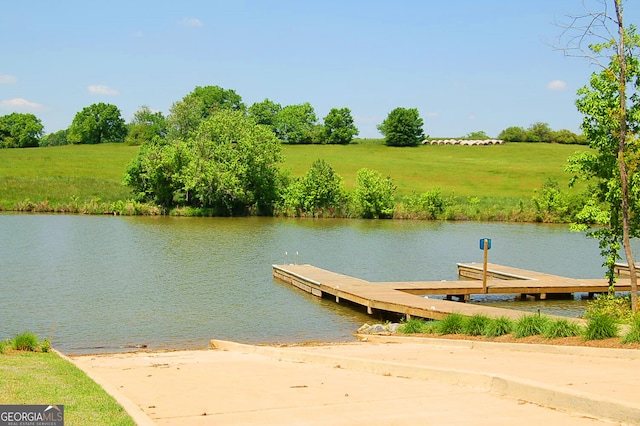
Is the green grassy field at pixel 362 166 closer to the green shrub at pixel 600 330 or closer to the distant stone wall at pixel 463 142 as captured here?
the distant stone wall at pixel 463 142

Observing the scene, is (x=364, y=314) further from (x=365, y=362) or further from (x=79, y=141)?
(x=79, y=141)

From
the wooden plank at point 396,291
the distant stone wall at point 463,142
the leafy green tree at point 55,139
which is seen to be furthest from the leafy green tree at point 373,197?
the leafy green tree at point 55,139

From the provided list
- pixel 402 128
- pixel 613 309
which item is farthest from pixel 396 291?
pixel 402 128

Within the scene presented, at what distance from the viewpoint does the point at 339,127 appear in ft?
399

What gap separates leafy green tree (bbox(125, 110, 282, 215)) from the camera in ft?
212

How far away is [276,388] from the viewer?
922cm

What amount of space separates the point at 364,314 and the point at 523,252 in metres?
20.6

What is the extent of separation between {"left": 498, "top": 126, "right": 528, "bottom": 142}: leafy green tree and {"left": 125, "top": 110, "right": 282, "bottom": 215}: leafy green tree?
7021 centimetres

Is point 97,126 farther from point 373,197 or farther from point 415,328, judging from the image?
point 415,328

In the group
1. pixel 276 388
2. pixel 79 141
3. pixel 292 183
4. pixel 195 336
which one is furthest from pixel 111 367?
pixel 79 141

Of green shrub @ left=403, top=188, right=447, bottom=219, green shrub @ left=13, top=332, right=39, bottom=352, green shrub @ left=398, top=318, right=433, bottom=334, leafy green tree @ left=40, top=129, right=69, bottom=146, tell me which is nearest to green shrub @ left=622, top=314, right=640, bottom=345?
green shrub @ left=398, top=318, right=433, bottom=334

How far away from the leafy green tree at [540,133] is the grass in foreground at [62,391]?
122 metres

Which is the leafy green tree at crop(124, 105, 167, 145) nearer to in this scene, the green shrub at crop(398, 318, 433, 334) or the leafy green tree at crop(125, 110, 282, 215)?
the leafy green tree at crop(125, 110, 282, 215)

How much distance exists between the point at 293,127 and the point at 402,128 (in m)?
18.5
